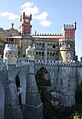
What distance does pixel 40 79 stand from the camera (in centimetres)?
6091

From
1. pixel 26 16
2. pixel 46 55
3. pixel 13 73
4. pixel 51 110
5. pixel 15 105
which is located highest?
pixel 26 16

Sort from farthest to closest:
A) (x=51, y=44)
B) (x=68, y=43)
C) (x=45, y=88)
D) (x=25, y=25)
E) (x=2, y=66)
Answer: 1. (x=25, y=25)
2. (x=51, y=44)
3. (x=68, y=43)
4. (x=45, y=88)
5. (x=2, y=66)

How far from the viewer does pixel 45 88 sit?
5678 cm

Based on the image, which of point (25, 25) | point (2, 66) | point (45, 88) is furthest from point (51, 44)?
point (2, 66)

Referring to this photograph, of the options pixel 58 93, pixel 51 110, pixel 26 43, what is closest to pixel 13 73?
pixel 51 110

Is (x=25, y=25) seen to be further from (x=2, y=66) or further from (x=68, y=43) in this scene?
(x=2, y=66)

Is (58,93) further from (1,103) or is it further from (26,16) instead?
Result: (26,16)

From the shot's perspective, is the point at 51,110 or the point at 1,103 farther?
the point at 51,110

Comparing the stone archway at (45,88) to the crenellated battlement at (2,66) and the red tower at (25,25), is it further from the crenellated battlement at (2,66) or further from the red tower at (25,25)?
the red tower at (25,25)

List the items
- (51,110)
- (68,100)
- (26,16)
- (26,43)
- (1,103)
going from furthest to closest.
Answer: (26,16), (26,43), (68,100), (51,110), (1,103)

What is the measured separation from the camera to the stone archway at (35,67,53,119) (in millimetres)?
52416

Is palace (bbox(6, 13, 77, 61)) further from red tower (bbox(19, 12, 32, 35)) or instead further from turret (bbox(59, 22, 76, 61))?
red tower (bbox(19, 12, 32, 35))

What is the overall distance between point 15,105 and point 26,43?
116 feet

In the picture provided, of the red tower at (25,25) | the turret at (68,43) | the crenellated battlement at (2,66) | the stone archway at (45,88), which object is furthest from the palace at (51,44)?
the crenellated battlement at (2,66)
